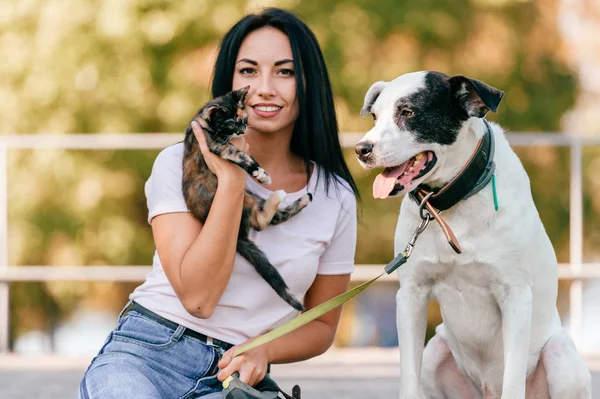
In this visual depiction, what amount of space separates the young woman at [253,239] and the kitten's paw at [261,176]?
0.31 ft

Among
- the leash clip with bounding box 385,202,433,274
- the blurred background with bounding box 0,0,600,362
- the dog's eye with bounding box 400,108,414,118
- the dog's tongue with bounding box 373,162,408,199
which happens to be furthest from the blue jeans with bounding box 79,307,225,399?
the blurred background with bounding box 0,0,600,362

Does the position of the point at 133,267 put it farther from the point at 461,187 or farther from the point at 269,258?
the point at 461,187

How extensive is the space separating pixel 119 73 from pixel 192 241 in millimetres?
6725

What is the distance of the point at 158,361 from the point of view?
2879mm

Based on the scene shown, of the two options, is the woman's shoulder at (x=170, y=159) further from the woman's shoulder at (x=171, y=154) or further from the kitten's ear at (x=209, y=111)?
the kitten's ear at (x=209, y=111)

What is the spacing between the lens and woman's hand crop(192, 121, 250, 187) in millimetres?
2945

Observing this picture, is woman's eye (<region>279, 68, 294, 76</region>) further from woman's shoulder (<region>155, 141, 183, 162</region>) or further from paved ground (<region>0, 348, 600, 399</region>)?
paved ground (<region>0, 348, 600, 399</region>)

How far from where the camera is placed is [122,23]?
9250 mm

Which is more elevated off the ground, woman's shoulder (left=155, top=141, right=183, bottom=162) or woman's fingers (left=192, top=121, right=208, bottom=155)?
woman's fingers (left=192, top=121, right=208, bottom=155)

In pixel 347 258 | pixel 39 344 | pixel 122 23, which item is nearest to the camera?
pixel 347 258

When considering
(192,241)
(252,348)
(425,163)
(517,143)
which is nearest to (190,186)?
(192,241)

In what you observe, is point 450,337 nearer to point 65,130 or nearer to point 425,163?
point 425,163

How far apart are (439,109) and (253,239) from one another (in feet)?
2.57

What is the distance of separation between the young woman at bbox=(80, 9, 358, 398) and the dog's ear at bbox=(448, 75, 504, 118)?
1.78ft
